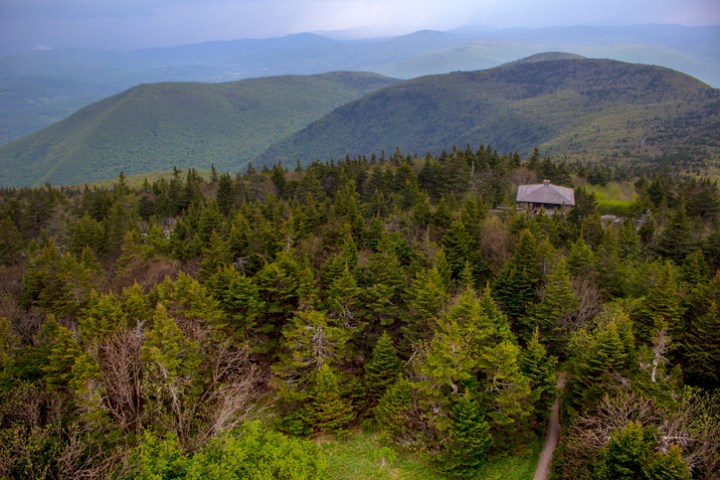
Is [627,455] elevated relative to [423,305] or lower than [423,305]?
lower

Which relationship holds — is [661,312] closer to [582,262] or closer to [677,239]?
[582,262]

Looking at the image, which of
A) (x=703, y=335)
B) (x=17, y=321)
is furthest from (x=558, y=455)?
(x=17, y=321)

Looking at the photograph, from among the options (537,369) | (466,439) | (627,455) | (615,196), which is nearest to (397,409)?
(466,439)

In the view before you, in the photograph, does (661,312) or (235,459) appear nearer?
(235,459)

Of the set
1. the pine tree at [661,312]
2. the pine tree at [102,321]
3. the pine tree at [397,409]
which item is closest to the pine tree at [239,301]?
the pine tree at [102,321]

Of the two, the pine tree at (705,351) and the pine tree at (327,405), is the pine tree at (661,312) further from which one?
the pine tree at (327,405)

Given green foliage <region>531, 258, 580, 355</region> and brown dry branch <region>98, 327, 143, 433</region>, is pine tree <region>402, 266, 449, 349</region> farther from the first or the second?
brown dry branch <region>98, 327, 143, 433</region>

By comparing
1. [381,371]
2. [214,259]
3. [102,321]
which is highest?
[214,259]
